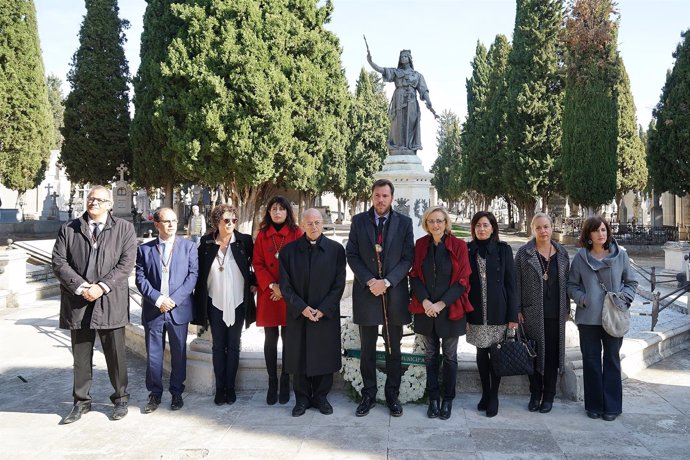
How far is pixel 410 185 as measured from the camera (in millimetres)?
11445

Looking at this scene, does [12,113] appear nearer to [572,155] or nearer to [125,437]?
[125,437]

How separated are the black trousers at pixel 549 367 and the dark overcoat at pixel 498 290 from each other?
409 mm

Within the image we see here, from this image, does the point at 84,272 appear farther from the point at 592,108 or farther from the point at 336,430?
the point at 592,108

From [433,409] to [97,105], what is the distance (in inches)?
1036

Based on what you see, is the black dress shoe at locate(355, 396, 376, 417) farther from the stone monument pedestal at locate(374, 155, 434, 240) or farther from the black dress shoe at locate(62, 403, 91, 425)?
the stone monument pedestal at locate(374, 155, 434, 240)

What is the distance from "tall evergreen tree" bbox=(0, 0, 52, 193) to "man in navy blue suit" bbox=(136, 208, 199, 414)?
73.8ft

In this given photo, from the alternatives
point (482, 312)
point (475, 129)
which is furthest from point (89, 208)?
point (475, 129)

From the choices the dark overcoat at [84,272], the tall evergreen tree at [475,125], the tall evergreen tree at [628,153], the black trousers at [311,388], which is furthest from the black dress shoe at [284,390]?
the tall evergreen tree at [475,125]

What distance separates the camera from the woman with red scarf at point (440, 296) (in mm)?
4402

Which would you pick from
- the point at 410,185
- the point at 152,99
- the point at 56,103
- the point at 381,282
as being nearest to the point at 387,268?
the point at 381,282

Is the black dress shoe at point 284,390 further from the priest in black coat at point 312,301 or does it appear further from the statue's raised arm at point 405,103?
the statue's raised arm at point 405,103

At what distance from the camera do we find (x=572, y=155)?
25.2 m

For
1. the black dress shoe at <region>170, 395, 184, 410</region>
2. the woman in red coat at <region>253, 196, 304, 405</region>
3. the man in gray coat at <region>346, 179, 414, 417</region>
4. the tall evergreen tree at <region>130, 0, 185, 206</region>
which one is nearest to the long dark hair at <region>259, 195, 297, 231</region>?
the woman in red coat at <region>253, 196, 304, 405</region>

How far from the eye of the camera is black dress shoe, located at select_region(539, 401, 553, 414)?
4625 millimetres
